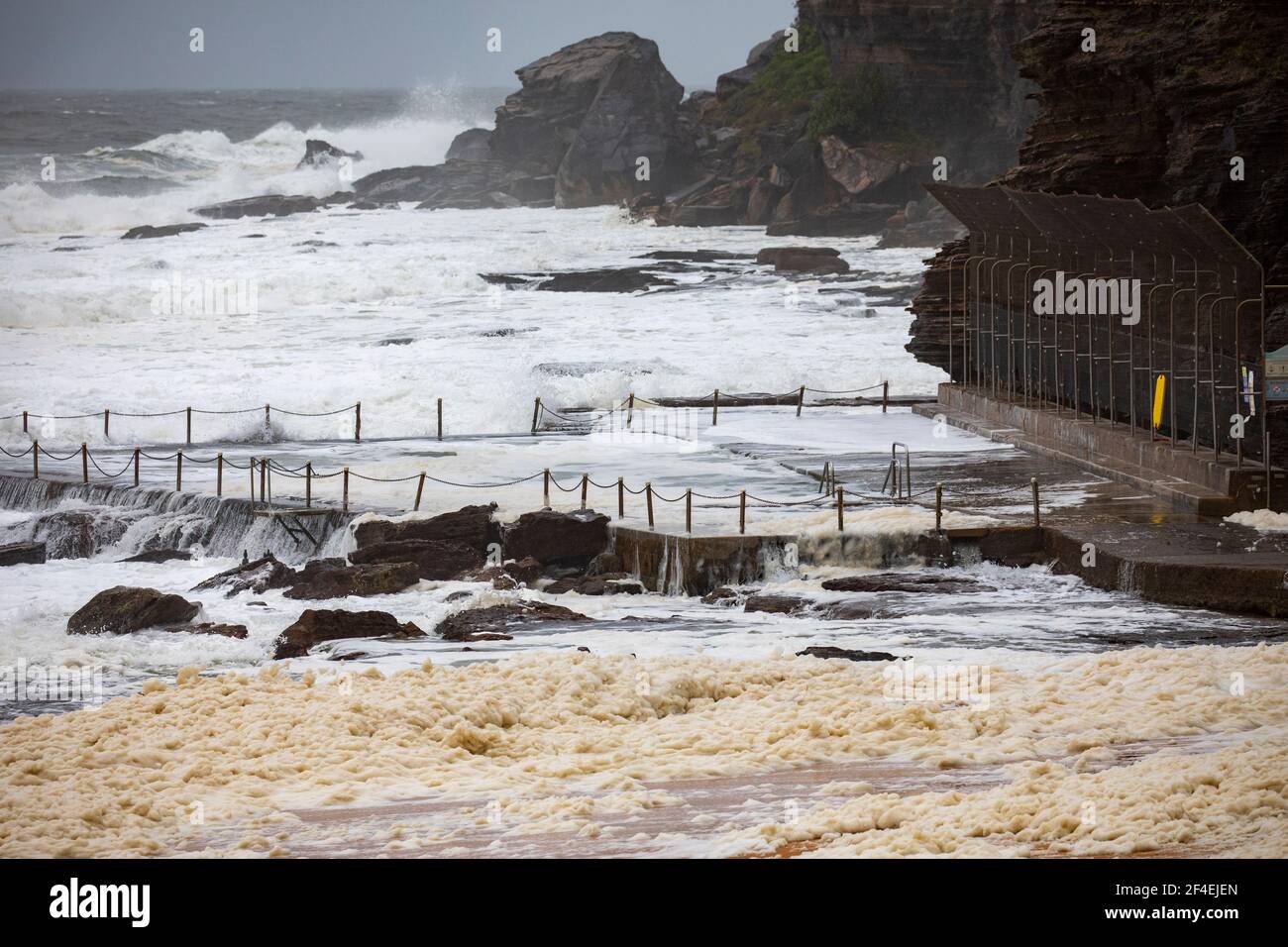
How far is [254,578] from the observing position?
18109 millimetres

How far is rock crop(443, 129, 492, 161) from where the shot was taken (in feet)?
330

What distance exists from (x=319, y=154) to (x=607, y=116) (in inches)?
726

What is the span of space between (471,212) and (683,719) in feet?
261

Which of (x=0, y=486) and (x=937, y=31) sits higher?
(x=937, y=31)

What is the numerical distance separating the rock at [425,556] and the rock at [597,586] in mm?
1181

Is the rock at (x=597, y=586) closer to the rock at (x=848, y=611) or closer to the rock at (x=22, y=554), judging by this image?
the rock at (x=848, y=611)

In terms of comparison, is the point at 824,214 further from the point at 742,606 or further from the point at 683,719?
the point at 683,719

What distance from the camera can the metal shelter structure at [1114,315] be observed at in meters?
18.5

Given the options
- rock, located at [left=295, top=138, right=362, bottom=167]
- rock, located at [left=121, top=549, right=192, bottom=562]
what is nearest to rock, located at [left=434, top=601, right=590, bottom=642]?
rock, located at [left=121, top=549, right=192, bottom=562]

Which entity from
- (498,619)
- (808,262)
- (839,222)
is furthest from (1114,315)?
(839,222)

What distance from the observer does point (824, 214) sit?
A: 79.1 m

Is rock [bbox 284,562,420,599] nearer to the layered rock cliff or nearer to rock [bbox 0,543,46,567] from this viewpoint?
rock [bbox 0,543,46,567]

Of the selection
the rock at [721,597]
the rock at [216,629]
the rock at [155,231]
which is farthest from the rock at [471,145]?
the rock at [216,629]

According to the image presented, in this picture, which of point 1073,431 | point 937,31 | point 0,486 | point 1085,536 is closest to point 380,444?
point 0,486
